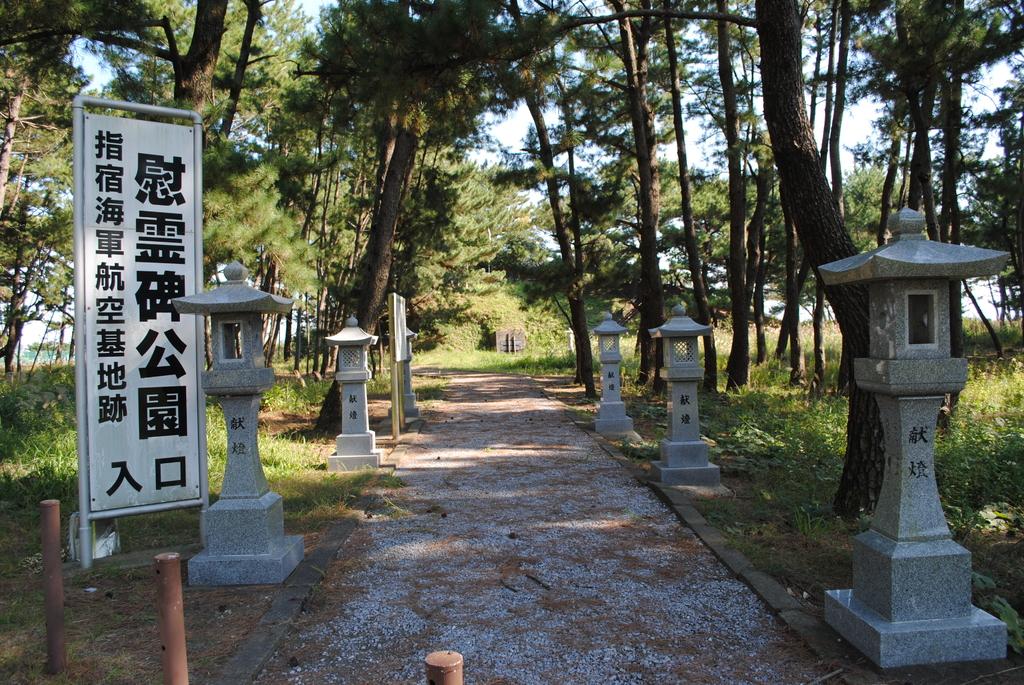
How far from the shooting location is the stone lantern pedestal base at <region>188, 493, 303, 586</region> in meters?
4.15

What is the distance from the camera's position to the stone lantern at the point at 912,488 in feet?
9.76

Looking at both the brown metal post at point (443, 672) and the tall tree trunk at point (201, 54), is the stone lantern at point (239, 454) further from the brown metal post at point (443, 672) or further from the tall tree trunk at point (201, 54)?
the tall tree trunk at point (201, 54)

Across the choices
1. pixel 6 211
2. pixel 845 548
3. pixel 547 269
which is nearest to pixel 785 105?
pixel 845 548

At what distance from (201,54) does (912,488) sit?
7.70 meters

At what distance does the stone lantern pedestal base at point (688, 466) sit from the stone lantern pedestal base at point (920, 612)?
10.3 feet

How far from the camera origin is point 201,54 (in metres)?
7.41

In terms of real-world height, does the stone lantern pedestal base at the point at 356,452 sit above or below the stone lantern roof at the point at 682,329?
below

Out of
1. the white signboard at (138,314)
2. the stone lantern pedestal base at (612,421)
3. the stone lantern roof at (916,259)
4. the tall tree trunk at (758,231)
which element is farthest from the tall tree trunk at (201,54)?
the tall tree trunk at (758,231)

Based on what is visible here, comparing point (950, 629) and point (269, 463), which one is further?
point (269, 463)

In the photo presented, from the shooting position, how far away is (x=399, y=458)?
27.1 feet

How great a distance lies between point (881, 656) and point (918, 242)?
72.6 inches

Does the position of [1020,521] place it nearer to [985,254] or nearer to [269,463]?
[985,254]

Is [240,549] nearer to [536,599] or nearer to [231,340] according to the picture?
[231,340]

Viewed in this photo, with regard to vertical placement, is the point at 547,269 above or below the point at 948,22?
below
